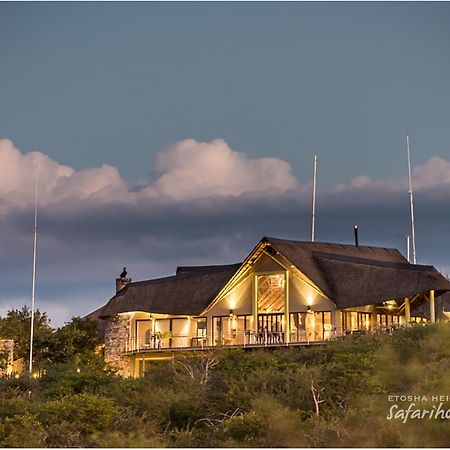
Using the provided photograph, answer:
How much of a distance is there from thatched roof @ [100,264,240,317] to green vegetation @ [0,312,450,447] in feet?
24.8

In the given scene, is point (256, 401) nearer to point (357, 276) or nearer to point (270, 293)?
point (357, 276)

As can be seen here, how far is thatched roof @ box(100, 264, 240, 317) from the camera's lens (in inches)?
2441

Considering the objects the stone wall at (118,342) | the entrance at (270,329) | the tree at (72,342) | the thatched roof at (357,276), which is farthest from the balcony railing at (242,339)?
the tree at (72,342)

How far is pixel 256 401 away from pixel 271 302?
53.8ft

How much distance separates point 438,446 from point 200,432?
28.5 feet

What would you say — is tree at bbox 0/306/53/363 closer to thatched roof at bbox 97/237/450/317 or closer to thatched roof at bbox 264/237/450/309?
thatched roof at bbox 97/237/450/317

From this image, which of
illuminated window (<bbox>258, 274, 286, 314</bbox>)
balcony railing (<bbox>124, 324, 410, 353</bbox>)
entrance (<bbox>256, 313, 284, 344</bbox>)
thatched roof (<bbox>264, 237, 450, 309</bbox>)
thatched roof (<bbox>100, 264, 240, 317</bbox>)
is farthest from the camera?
thatched roof (<bbox>100, 264, 240, 317</bbox>)

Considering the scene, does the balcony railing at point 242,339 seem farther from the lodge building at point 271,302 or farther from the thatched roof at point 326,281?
the thatched roof at point 326,281

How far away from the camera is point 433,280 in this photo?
56.1 metres

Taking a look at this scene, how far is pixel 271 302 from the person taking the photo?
60375 mm

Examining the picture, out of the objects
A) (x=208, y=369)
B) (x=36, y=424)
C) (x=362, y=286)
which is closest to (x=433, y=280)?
(x=362, y=286)

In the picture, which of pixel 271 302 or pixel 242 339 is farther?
pixel 271 302

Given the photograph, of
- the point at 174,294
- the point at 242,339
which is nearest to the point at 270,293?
the point at 242,339

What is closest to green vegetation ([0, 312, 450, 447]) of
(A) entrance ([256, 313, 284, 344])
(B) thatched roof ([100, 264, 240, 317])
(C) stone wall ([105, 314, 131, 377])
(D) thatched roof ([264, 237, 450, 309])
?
(A) entrance ([256, 313, 284, 344])
